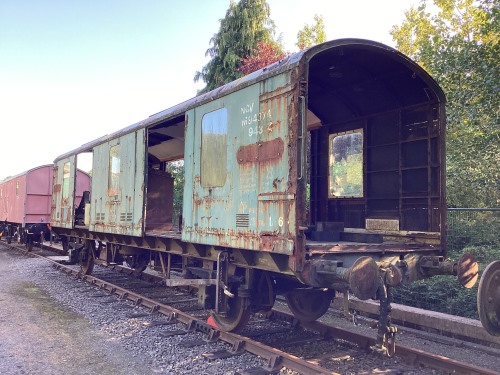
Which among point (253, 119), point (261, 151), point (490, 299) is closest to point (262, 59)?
point (253, 119)

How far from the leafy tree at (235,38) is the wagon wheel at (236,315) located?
1871 centimetres

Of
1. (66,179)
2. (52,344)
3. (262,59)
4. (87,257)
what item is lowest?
(52,344)

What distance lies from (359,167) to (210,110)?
9.34ft

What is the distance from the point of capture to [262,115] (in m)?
5.33

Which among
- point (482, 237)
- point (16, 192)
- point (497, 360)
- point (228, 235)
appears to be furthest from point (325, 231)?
point (16, 192)

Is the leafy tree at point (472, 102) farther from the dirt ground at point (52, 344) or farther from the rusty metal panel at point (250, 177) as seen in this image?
the dirt ground at point (52, 344)

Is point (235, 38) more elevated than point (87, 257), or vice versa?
point (235, 38)

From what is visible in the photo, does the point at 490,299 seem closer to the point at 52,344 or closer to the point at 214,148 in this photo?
the point at 214,148

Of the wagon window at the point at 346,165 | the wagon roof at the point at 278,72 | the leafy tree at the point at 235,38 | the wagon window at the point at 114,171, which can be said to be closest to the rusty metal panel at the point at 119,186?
the wagon window at the point at 114,171

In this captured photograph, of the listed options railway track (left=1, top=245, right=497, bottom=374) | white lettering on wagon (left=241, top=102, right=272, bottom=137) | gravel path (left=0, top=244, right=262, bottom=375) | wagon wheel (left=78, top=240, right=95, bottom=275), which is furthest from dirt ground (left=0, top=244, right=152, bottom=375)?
white lettering on wagon (left=241, top=102, right=272, bottom=137)

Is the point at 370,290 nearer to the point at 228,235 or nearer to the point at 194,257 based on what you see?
the point at 228,235

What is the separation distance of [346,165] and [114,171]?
5.28m

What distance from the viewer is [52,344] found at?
6.12 m

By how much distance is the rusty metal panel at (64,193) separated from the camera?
41.5 feet
